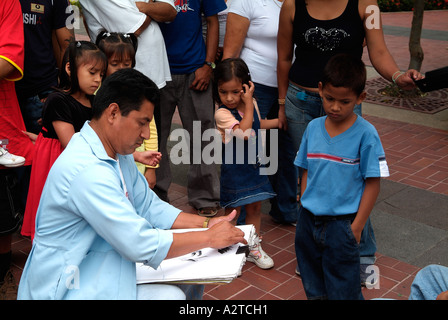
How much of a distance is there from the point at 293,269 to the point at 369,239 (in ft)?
1.96

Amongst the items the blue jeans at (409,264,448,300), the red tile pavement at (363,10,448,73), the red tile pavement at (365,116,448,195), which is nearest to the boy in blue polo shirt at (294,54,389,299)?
the blue jeans at (409,264,448,300)

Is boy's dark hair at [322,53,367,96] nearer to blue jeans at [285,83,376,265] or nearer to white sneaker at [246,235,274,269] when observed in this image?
blue jeans at [285,83,376,265]

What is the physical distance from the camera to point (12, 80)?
12.0 ft

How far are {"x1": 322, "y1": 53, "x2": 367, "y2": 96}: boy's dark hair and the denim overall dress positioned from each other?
960 mm

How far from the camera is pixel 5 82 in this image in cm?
366

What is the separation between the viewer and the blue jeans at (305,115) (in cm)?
366

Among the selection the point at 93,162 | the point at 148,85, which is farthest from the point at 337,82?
the point at 93,162

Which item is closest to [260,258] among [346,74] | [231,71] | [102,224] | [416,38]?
[231,71]

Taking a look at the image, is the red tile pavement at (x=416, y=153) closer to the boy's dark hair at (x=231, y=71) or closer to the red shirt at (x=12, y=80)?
the boy's dark hair at (x=231, y=71)

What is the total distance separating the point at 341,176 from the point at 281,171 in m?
1.48

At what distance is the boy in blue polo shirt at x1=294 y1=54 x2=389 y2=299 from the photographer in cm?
298

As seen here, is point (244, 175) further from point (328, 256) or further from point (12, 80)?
point (12, 80)

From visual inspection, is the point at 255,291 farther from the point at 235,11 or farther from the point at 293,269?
the point at 235,11

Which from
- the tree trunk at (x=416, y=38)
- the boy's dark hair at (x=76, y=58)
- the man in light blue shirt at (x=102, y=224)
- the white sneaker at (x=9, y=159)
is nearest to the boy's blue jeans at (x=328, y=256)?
the man in light blue shirt at (x=102, y=224)
